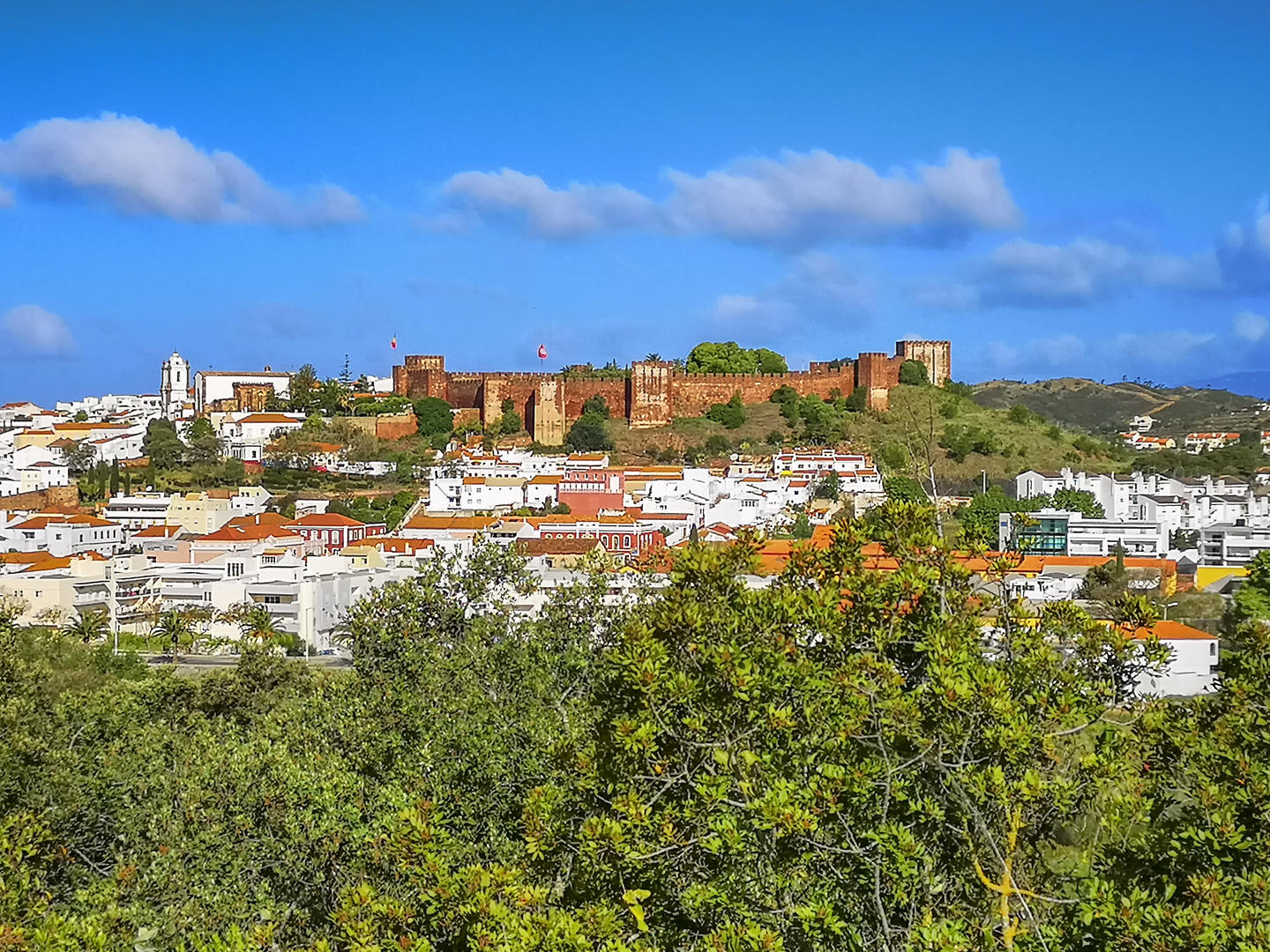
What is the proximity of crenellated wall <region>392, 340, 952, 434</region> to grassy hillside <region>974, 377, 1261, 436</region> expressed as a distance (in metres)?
34.0

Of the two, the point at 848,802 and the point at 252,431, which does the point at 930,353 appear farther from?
the point at 848,802

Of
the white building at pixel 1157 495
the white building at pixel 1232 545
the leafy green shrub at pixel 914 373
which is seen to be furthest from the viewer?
the leafy green shrub at pixel 914 373

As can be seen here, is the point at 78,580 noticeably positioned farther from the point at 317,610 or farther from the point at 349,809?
the point at 349,809

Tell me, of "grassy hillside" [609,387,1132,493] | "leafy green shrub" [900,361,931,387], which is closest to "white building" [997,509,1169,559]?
"grassy hillside" [609,387,1132,493]

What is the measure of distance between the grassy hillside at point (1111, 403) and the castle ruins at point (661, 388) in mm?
34008

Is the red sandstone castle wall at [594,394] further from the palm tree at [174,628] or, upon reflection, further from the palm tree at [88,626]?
the palm tree at [88,626]

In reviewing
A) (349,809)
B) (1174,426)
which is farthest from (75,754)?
(1174,426)

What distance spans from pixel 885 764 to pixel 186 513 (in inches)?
1547

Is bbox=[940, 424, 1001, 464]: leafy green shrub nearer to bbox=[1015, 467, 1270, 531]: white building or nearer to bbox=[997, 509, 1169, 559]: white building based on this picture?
bbox=[1015, 467, 1270, 531]: white building

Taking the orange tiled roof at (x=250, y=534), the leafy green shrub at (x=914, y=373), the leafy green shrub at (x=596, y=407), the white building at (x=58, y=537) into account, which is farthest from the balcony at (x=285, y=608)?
the leafy green shrub at (x=914, y=373)

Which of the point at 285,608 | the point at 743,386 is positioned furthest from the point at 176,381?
the point at 285,608

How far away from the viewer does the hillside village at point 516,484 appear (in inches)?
1160

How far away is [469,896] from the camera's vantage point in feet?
16.9

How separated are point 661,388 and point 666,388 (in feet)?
0.68
